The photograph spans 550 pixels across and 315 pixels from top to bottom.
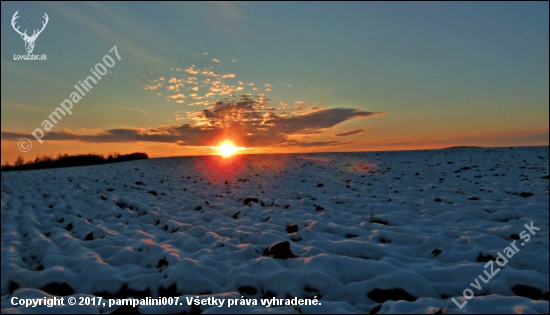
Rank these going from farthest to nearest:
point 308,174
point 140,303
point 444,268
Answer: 1. point 308,174
2. point 444,268
3. point 140,303

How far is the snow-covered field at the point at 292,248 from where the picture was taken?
4.02m

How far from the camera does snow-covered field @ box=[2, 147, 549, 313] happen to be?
13.2ft

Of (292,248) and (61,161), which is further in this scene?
(61,161)

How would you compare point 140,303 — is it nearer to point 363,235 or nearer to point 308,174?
point 363,235

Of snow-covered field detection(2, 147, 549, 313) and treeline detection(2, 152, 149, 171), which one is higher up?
treeline detection(2, 152, 149, 171)

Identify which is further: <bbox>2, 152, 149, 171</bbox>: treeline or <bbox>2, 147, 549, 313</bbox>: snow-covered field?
<bbox>2, 152, 149, 171</bbox>: treeline

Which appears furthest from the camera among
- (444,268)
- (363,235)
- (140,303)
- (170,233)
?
(170,233)

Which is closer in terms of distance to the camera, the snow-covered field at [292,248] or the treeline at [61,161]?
the snow-covered field at [292,248]

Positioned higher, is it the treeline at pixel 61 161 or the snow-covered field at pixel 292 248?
the treeline at pixel 61 161

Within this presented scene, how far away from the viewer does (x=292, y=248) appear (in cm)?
552

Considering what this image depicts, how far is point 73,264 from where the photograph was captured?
16.6 ft

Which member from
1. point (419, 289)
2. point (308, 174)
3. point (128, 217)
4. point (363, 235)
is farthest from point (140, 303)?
point (308, 174)

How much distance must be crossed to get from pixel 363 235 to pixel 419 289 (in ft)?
7.18

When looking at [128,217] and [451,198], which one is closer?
[128,217]
